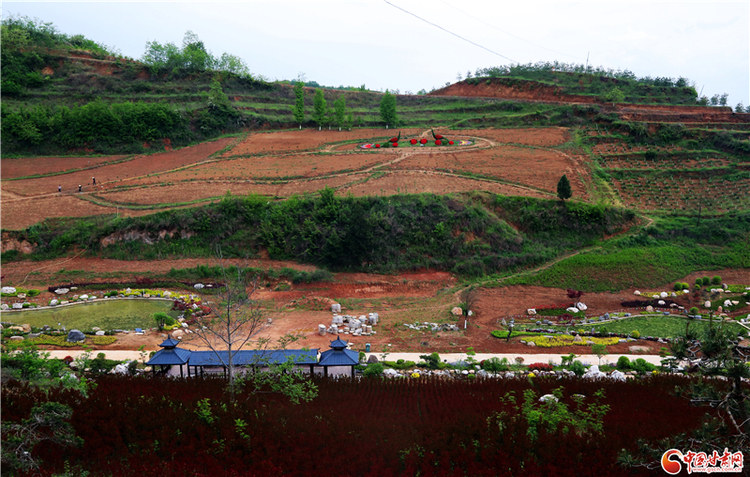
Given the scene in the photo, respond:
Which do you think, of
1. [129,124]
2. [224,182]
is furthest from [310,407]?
[129,124]

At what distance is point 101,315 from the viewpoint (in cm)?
2250

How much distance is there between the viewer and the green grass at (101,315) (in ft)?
70.2

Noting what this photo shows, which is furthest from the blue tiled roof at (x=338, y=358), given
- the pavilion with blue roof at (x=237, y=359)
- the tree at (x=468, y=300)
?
the tree at (x=468, y=300)

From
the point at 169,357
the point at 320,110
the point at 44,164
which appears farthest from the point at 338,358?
the point at 320,110

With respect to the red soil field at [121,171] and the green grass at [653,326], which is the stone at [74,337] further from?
the green grass at [653,326]

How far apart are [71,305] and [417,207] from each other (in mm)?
21559

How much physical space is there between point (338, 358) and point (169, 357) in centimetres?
584

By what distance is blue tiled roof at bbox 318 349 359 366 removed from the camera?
14781 millimetres

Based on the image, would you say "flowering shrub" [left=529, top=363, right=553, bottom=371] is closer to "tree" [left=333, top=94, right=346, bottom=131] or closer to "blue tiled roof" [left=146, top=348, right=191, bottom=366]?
"blue tiled roof" [left=146, top=348, right=191, bottom=366]

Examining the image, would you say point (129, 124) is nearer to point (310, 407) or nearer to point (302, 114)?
point (302, 114)

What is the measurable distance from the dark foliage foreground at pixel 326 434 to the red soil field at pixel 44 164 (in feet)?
116

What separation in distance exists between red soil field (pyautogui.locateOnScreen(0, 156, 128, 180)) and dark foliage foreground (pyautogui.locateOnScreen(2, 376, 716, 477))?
35244 millimetres

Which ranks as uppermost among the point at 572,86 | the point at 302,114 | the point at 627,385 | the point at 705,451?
the point at 572,86

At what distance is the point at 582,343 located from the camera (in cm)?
1981
